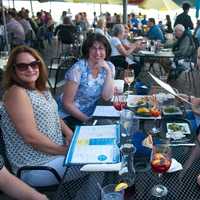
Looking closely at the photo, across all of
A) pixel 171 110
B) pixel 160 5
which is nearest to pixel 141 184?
pixel 171 110

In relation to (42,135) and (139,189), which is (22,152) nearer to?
(42,135)

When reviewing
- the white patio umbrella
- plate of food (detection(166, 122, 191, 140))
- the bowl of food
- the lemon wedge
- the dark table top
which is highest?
the white patio umbrella

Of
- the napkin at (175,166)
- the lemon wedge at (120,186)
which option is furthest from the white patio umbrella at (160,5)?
the lemon wedge at (120,186)

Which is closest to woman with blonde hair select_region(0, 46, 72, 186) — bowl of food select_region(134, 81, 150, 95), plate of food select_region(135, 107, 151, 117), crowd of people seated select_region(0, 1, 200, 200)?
crowd of people seated select_region(0, 1, 200, 200)

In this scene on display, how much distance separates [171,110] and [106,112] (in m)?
0.44

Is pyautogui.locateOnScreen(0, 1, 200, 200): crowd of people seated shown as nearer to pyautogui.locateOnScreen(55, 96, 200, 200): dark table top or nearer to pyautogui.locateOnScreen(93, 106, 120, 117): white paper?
pyautogui.locateOnScreen(93, 106, 120, 117): white paper

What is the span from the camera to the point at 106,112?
2.47 m

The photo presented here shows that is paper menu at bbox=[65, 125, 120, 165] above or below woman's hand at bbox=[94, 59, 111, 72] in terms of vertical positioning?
below

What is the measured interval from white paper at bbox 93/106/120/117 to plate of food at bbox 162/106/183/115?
32cm

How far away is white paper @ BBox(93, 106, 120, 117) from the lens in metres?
2.39

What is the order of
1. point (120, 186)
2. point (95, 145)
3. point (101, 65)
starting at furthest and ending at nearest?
point (101, 65) → point (95, 145) → point (120, 186)

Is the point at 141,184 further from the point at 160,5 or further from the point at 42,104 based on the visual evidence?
the point at 160,5

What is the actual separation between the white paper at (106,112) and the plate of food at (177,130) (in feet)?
1.32

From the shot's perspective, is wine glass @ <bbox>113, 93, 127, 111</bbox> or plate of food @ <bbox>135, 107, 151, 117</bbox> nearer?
plate of food @ <bbox>135, 107, 151, 117</bbox>
